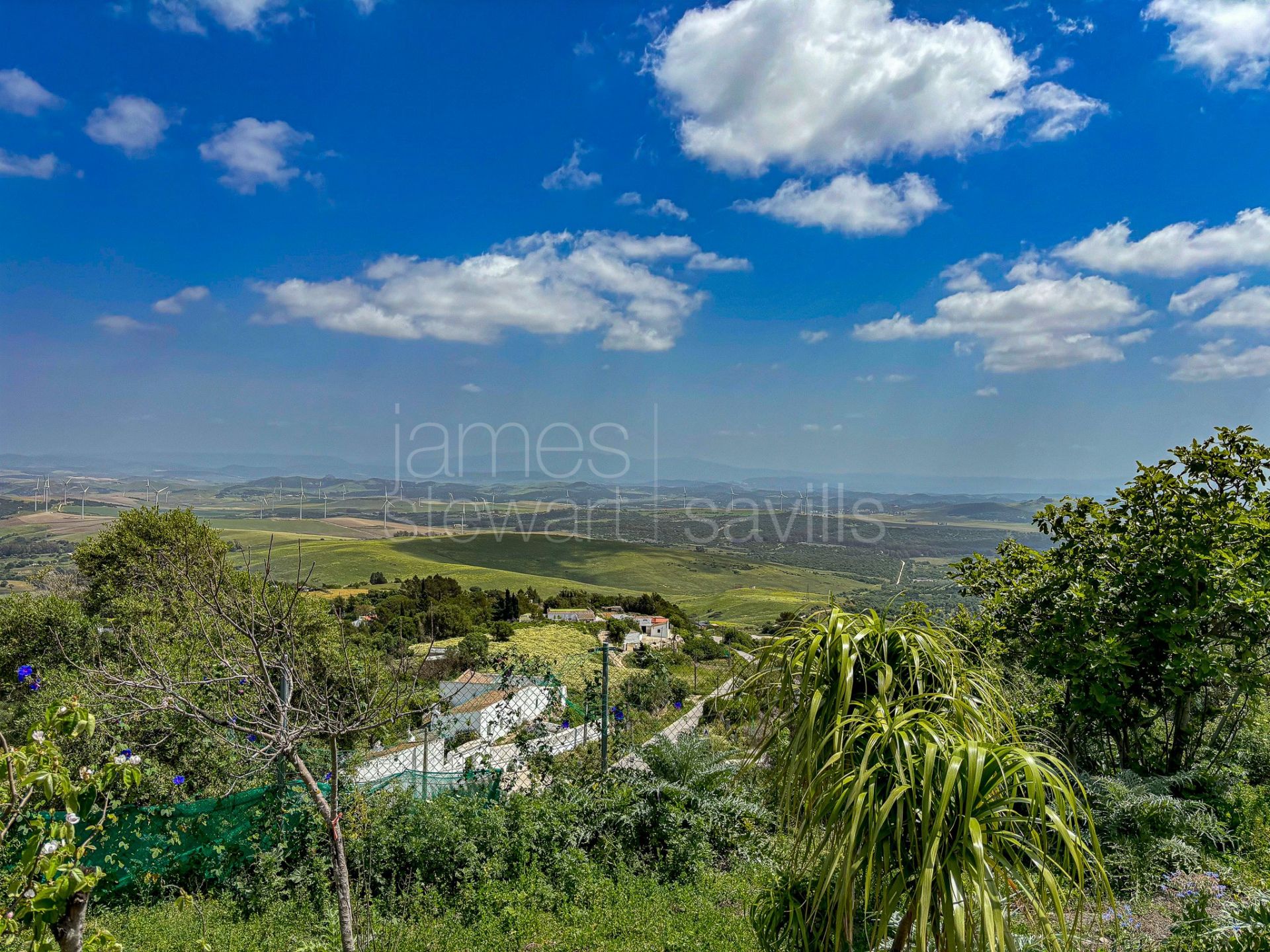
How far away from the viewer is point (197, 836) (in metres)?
4.66

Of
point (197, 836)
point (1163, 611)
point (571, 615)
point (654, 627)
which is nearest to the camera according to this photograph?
point (197, 836)

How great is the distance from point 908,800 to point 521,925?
3045 millimetres

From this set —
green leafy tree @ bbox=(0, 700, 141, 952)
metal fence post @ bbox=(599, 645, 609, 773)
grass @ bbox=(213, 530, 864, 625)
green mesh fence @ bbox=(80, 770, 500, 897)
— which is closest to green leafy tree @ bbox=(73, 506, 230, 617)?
green mesh fence @ bbox=(80, 770, 500, 897)

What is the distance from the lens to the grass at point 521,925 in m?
3.65

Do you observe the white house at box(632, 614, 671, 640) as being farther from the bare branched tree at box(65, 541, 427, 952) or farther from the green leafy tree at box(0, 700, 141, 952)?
the green leafy tree at box(0, 700, 141, 952)

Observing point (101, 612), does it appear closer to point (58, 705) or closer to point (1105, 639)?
point (58, 705)

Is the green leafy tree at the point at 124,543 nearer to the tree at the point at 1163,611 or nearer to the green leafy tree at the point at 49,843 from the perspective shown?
the green leafy tree at the point at 49,843

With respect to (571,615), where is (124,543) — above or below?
above

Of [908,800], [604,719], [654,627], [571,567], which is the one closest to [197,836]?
[604,719]

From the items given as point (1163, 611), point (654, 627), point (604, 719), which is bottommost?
point (654, 627)

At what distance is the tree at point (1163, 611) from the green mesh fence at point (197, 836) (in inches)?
241

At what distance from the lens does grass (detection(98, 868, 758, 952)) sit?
365 centimetres

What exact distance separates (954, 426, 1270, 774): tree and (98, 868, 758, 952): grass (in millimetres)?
3401

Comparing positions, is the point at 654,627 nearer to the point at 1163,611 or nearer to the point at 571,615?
the point at 571,615
